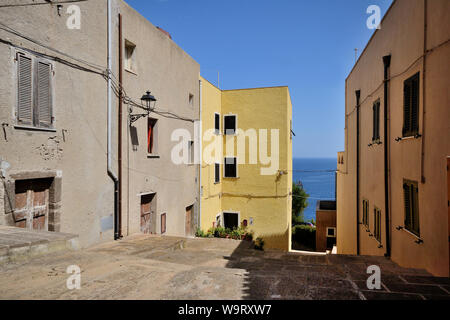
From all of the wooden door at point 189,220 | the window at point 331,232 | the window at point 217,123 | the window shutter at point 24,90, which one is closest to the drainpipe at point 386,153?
the window shutter at point 24,90

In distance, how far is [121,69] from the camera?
8.65m

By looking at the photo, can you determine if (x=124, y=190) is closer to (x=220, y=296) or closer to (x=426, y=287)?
(x=220, y=296)

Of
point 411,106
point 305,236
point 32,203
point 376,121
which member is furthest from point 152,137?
point 305,236

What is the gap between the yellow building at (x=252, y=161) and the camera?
17.6m

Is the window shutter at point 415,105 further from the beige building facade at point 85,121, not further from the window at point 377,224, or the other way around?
the beige building facade at point 85,121

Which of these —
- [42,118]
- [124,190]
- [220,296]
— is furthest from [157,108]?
[220,296]

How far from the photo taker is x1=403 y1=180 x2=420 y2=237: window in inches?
237

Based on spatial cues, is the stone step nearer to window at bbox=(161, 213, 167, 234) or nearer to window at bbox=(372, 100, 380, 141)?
window at bbox=(161, 213, 167, 234)

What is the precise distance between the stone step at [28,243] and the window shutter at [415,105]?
269 inches

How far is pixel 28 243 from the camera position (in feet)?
14.7

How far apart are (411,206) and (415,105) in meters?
2.06

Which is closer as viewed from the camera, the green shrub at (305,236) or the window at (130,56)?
the window at (130,56)

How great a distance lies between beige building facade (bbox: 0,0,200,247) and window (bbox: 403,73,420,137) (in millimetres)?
7180
